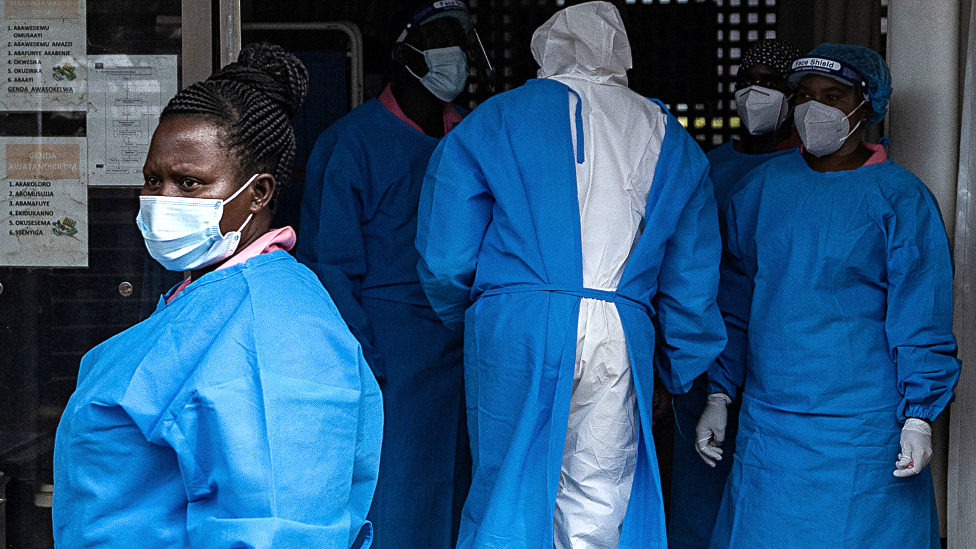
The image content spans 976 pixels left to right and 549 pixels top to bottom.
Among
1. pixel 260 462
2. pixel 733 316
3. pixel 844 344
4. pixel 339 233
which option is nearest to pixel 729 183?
pixel 733 316

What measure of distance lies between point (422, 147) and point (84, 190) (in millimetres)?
937

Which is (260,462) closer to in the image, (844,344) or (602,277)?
(602,277)

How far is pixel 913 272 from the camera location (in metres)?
2.32

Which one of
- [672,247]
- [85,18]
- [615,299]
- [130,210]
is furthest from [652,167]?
[85,18]

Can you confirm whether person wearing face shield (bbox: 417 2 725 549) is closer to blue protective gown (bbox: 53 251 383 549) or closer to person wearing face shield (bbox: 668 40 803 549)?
person wearing face shield (bbox: 668 40 803 549)

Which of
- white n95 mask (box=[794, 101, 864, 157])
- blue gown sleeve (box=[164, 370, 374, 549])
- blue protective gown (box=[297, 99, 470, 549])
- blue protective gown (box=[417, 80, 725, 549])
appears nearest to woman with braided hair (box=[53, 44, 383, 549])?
blue gown sleeve (box=[164, 370, 374, 549])

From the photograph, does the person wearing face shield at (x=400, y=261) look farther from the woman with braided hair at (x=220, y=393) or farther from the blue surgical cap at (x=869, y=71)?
the woman with braided hair at (x=220, y=393)

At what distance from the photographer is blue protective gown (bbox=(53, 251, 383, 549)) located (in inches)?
45.6

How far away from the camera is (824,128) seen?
8.07 feet

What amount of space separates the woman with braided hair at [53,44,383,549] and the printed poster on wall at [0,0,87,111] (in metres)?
1.23

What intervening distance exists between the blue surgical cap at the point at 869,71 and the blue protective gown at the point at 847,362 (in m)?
0.21

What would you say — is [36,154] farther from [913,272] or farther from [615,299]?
[913,272]

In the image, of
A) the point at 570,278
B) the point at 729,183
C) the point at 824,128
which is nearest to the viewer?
the point at 570,278

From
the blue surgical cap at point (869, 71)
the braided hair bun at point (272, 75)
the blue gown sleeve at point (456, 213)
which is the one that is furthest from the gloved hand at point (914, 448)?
the braided hair bun at point (272, 75)
